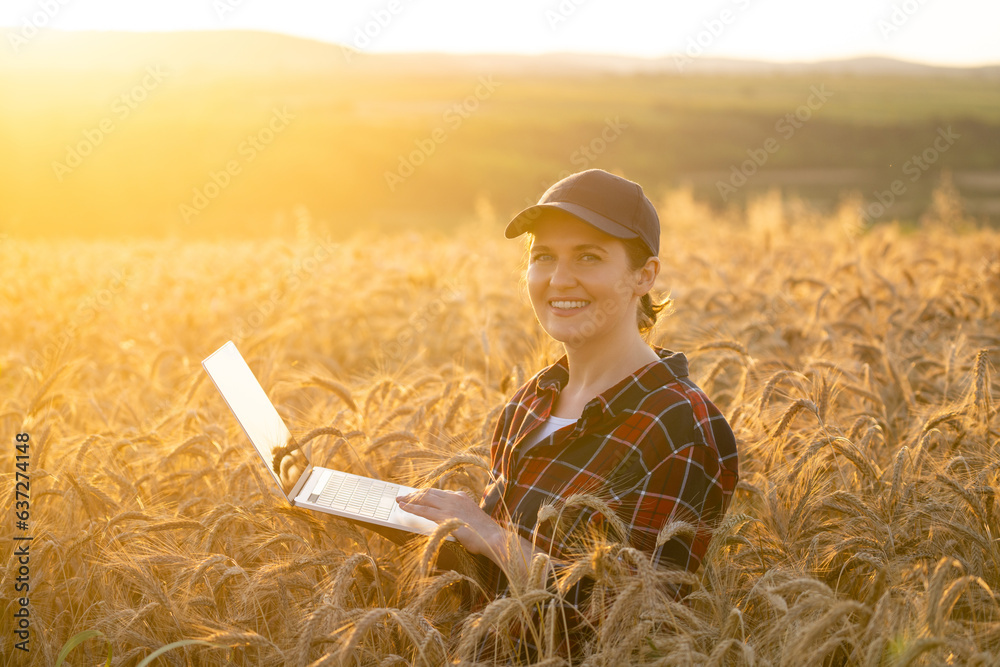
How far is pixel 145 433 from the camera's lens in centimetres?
333

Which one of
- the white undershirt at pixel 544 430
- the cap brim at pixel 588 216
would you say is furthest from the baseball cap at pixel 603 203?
the white undershirt at pixel 544 430

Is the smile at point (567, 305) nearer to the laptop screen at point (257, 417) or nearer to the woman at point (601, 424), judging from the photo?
the woman at point (601, 424)

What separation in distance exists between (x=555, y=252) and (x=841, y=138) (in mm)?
57267

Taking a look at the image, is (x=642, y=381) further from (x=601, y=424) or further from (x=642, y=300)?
(x=642, y=300)

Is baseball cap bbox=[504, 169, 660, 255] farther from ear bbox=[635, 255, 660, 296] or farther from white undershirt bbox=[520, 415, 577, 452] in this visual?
white undershirt bbox=[520, 415, 577, 452]

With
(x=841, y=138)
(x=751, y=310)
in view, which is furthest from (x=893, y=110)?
(x=751, y=310)

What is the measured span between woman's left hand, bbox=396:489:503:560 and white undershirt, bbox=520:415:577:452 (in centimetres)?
31

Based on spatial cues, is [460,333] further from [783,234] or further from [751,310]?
[783,234]

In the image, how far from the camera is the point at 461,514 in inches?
83.5

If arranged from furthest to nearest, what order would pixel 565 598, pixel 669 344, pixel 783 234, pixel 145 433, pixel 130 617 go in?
1. pixel 783 234
2. pixel 669 344
3. pixel 145 433
4. pixel 130 617
5. pixel 565 598

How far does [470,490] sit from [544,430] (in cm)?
60

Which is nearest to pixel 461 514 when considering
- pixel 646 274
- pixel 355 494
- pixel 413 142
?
pixel 355 494

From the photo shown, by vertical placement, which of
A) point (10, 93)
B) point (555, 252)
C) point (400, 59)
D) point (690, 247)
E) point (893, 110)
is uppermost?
point (400, 59)

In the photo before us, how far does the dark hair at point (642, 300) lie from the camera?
2.28m
